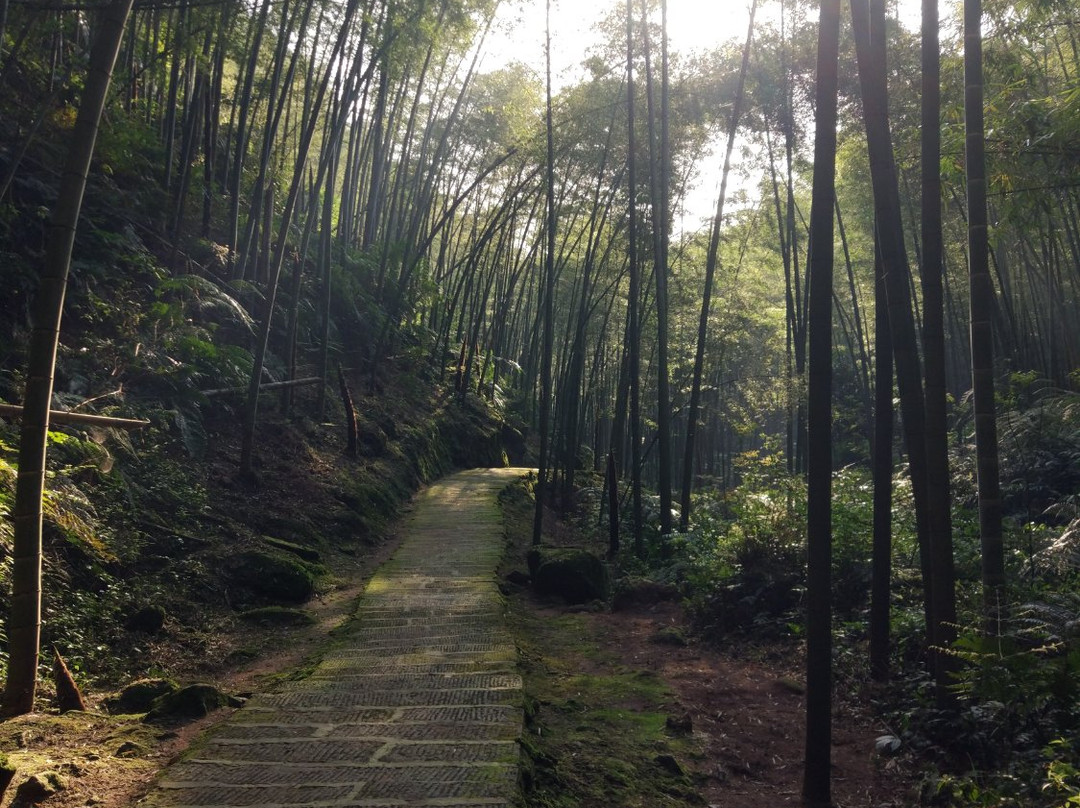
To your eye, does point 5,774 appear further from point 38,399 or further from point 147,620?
point 147,620

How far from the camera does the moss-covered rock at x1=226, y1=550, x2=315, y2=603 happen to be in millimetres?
5770

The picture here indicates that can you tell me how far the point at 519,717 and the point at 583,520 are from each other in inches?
339

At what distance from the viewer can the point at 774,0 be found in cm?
866

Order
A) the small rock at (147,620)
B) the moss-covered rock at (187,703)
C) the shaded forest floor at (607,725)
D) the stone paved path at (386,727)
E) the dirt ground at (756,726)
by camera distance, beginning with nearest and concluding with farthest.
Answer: the stone paved path at (386,727), the shaded forest floor at (607,725), the dirt ground at (756,726), the moss-covered rock at (187,703), the small rock at (147,620)

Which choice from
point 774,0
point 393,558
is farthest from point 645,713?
point 774,0

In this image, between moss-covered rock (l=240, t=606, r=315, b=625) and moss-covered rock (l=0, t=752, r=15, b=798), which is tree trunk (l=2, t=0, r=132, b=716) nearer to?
moss-covered rock (l=0, t=752, r=15, b=798)

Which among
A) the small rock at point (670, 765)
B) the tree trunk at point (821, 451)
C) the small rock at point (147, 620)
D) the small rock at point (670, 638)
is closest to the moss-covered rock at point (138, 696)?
the small rock at point (147, 620)

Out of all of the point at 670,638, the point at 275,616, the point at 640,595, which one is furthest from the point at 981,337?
the point at 275,616

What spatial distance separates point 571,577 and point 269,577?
2.57 metres

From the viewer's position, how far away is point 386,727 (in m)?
3.51

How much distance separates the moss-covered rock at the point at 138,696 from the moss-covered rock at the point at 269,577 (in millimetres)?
1802

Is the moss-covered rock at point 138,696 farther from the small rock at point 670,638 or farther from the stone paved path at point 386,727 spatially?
the small rock at point 670,638

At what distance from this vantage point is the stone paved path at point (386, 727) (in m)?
2.83

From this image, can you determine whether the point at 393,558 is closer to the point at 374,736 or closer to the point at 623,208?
the point at 374,736
